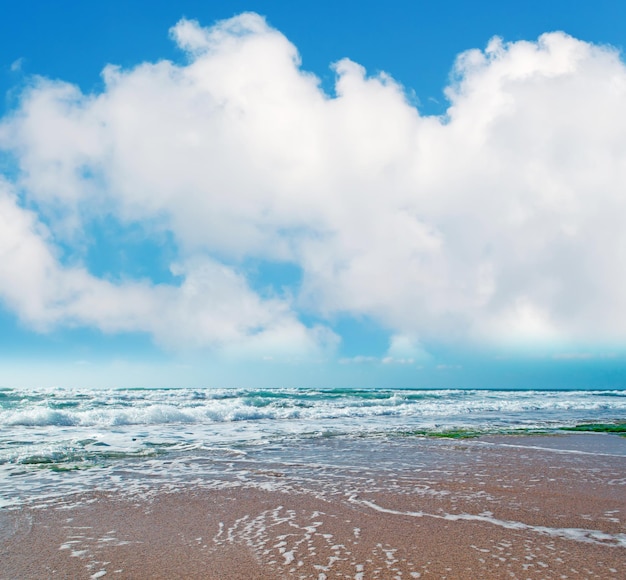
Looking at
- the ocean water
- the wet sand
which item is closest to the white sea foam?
the wet sand

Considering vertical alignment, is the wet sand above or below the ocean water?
above

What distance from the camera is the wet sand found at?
476cm

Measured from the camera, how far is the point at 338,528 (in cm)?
598

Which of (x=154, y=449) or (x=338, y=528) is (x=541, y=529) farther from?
(x=154, y=449)

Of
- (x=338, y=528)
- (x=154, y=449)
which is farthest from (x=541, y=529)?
(x=154, y=449)

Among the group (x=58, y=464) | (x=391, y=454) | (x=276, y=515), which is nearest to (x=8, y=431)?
(x=58, y=464)

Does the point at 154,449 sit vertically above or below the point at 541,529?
below

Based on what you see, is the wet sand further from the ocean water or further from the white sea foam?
the ocean water

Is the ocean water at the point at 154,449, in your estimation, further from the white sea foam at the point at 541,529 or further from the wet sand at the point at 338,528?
the white sea foam at the point at 541,529

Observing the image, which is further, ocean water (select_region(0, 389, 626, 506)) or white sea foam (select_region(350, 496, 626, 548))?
ocean water (select_region(0, 389, 626, 506))

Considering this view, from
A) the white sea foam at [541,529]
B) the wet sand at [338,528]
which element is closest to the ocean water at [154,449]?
the wet sand at [338,528]

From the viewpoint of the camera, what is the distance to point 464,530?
19.3 feet

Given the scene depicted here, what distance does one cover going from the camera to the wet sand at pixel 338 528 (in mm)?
4758

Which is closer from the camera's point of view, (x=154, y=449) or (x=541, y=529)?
(x=541, y=529)
